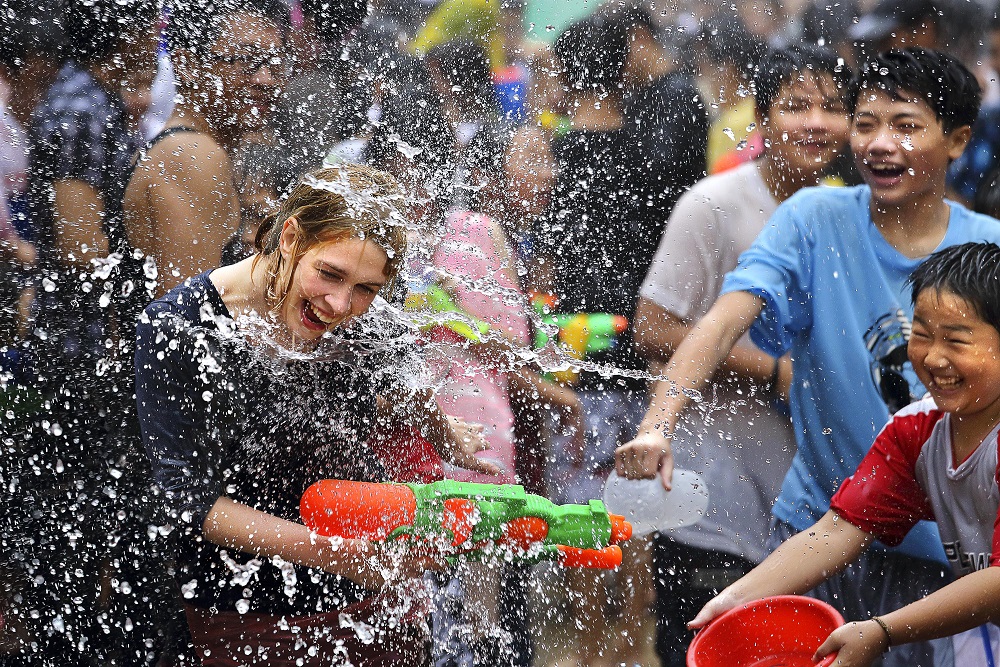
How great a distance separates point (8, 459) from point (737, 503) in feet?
6.90

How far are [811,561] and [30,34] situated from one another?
8.76ft

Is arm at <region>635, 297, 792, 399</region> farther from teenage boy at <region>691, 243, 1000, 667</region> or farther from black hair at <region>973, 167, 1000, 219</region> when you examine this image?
black hair at <region>973, 167, 1000, 219</region>

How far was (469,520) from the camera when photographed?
1895mm

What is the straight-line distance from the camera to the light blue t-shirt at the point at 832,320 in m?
2.44

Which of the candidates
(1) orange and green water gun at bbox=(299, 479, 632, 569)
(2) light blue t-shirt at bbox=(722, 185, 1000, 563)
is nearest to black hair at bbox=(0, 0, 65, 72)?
(1) orange and green water gun at bbox=(299, 479, 632, 569)

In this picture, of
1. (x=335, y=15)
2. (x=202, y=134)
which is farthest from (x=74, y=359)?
(x=335, y=15)

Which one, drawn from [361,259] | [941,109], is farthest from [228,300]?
[941,109]

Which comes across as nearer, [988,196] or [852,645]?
[852,645]

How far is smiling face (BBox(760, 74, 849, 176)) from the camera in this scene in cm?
264

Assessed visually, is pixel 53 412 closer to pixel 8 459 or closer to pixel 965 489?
pixel 8 459

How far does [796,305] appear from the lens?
253 centimetres

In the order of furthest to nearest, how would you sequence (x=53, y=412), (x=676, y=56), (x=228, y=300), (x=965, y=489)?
1. (x=676, y=56)
2. (x=53, y=412)
3. (x=965, y=489)
4. (x=228, y=300)

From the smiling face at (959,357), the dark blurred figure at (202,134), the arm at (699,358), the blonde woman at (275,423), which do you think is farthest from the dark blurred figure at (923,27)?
the dark blurred figure at (202,134)

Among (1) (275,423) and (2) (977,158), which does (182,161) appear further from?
(2) (977,158)
